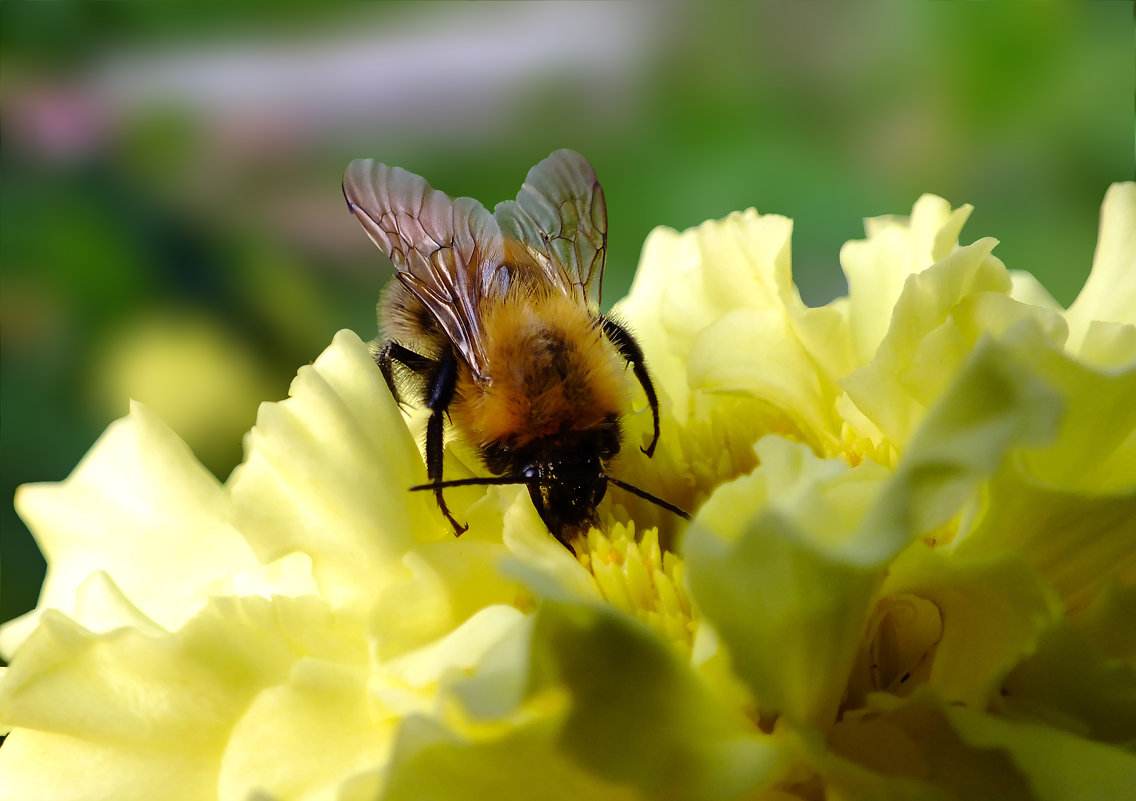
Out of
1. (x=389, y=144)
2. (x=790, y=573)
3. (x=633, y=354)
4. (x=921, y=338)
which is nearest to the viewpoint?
(x=790, y=573)

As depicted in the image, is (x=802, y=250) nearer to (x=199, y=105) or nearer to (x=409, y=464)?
(x=409, y=464)

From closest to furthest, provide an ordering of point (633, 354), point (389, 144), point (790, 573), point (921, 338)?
point (790, 573) → point (921, 338) → point (633, 354) → point (389, 144)

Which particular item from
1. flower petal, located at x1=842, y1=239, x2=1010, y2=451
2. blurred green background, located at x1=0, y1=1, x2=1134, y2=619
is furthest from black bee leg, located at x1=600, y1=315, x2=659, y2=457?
blurred green background, located at x1=0, y1=1, x2=1134, y2=619

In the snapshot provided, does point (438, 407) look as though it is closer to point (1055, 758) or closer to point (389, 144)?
point (1055, 758)

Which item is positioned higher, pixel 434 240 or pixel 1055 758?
pixel 434 240

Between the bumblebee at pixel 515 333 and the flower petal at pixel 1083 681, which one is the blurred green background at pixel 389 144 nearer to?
the bumblebee at pixel 515 333

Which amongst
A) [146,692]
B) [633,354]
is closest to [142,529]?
[146,692]
